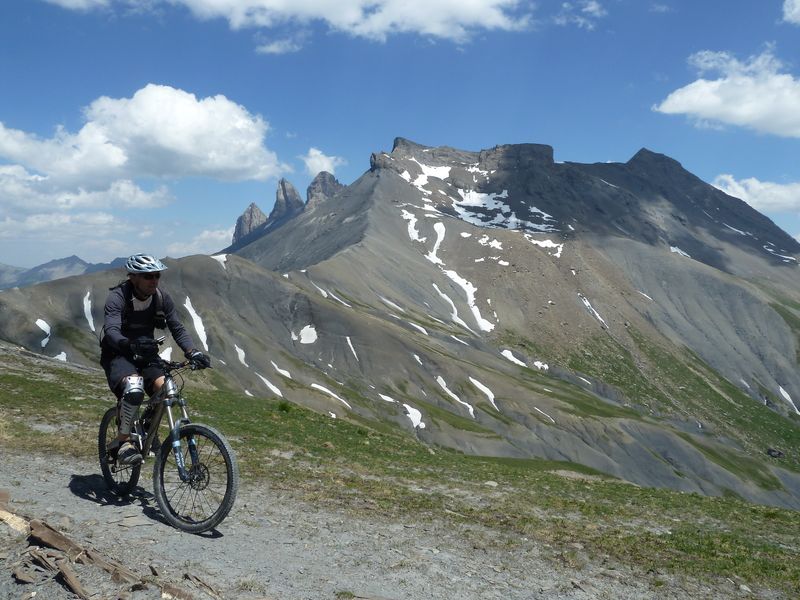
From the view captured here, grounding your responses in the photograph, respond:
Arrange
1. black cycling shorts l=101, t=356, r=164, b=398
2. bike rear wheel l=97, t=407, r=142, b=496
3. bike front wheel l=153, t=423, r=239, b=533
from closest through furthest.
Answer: bike front wheel l=153, t=423, r=239, b=533 < black cycling shorts l=101, t=356, r=164, b=398 < bike rear wheel l=97, t=407, r=142, b=496

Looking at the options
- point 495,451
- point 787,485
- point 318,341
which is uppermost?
point 318,341

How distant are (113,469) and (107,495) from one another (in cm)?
54

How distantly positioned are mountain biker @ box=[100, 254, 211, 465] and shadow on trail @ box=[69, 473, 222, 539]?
97 centimetres

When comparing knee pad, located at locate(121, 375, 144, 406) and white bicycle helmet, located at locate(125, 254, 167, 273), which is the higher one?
white bicycle helmet, located at locate(125, 254, 167, 273)

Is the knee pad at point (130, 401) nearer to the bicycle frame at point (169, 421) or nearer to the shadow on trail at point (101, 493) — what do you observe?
the bicycle frame at point (169, 421)

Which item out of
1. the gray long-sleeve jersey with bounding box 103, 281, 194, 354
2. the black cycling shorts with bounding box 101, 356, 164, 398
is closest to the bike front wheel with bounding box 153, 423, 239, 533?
the black cycling shorts with bounding box 101, 356, 164, 398

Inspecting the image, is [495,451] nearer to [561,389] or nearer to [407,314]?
[561,389]

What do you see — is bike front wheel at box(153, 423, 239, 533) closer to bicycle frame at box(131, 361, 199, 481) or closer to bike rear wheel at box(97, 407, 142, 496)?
bicycle frame at box(131, 361, 199, 481)

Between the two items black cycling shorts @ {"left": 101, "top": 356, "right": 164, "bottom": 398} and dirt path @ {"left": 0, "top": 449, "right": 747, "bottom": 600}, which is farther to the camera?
black cycling shorts @ {"left": 101, "top": 356, "right": 164, "bottom": 398}

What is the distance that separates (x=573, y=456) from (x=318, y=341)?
2329 inches

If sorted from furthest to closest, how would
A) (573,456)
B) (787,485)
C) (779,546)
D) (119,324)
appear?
(787,485) < (573,456) < (779,546) < (119,324)

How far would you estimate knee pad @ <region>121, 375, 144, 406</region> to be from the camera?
11.1 meters

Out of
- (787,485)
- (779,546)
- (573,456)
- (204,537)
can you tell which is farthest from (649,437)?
(204,537)

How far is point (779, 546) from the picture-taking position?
14.7 metres
